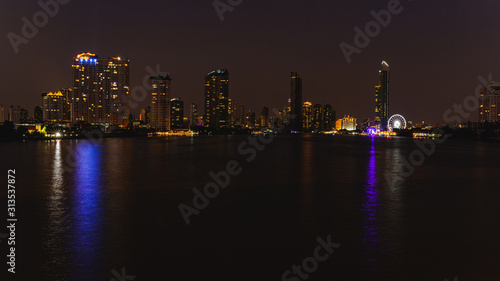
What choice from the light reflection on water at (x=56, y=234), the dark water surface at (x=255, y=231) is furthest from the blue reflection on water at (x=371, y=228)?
the light reflection on water at (x=56, y=234)

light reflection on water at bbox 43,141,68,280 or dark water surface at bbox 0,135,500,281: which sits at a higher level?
light reflection on water at bbox 43,141,68,280

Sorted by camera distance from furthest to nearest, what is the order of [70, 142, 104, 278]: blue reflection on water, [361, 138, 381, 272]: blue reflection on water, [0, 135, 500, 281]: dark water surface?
[361, 138, 381, 272]: blue reflection on water → [70, 142, 104, 278]: blue reflection on water → [0, 135, 500, 281]: dark water surface

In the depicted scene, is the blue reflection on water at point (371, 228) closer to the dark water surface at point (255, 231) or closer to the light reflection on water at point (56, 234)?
the dark water surface at point (255, 231)

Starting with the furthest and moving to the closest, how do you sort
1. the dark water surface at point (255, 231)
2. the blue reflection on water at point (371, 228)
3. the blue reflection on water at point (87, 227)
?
1. the blue reflection on water at point (371, 228)
2. the blue reflection on water at point (87, 227)
3. the dark water surface at point (255, 231)

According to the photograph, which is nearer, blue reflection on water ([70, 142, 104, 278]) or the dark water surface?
the dark water surface

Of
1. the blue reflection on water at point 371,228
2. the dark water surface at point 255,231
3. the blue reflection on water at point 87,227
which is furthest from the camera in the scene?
the blue reflection on water at point 371,228

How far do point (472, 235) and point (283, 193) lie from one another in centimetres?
838

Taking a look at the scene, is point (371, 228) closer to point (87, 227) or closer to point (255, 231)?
point (255, 231)

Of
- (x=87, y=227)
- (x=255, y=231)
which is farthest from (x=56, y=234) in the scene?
(x=255, y=231)

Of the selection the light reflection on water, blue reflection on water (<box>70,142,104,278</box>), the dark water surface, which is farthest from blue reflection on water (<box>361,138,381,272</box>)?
the light reflection on water

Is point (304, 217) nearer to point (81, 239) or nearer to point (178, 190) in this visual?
point (81, 239)

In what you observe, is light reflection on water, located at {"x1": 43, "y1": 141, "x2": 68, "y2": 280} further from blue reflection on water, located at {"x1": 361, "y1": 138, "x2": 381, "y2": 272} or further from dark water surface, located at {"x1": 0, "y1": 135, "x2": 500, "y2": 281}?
blue reflection on water, located at {"x1": 361, "y1": 138, "x2": 381, "y2": 272}

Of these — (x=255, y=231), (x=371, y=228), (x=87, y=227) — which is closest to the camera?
(x=255, y=231)

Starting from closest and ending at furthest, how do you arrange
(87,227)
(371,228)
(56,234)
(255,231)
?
(56,234), (255,231), (87,227), (371,228)
